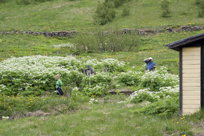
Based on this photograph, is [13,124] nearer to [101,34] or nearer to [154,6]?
[101,34]

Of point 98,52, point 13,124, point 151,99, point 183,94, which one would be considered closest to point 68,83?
point 151,99

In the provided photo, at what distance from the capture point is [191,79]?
13.4 m

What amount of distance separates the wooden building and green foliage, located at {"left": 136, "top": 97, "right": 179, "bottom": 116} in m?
0.53

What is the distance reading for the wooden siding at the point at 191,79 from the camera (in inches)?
522

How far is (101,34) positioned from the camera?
1724 inches

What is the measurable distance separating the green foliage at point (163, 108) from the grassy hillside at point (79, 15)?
50283mm

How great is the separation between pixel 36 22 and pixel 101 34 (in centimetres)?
3453

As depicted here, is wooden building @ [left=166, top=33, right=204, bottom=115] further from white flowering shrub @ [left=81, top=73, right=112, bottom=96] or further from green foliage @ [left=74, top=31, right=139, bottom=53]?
green foliage @ [left=74, top=31, right=139, bottom=53]

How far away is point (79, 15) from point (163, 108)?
67535mm

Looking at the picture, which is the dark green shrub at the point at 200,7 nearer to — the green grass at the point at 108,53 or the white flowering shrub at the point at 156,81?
the green grass at the point at 108,53

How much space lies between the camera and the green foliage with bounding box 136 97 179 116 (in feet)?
45.4

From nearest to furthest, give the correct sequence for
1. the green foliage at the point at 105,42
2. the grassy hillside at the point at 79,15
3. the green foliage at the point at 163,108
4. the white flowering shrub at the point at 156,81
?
1. the green foliage at the point at 163,108
2. the white flowering shrub at the point at 156,81
3. the green foliage at the point at 105,42
4. the grassy hillside at the point at 79,15

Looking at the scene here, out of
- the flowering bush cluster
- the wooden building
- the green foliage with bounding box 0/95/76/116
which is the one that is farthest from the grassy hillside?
the wooden building


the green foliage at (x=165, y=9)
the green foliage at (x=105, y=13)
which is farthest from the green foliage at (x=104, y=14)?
the green foliage at (x=165, y=9)
